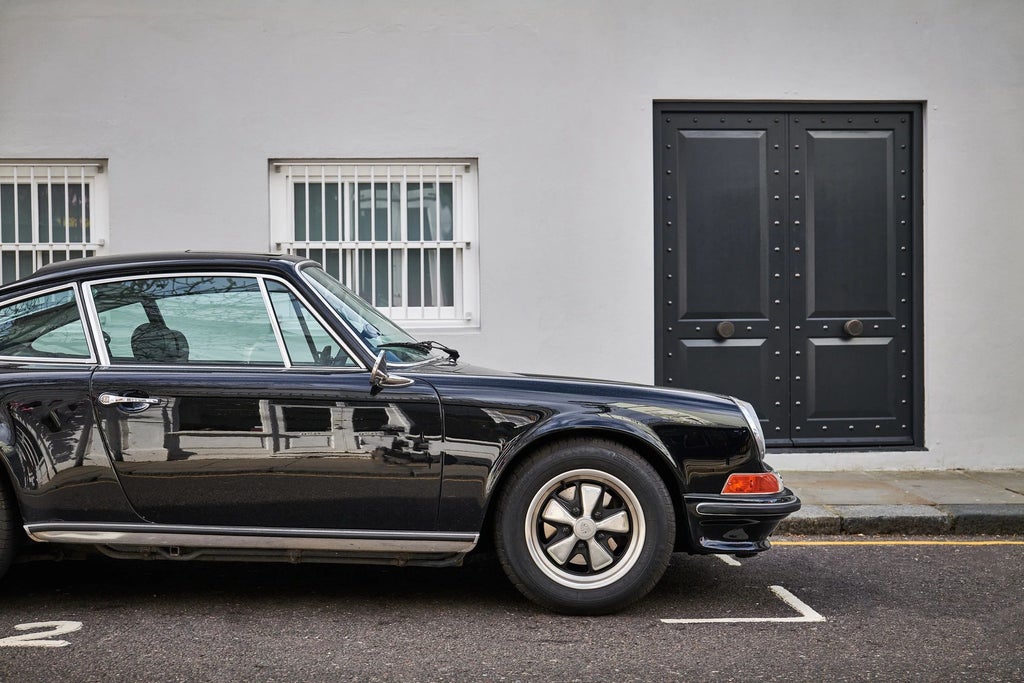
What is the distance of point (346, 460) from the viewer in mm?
4449

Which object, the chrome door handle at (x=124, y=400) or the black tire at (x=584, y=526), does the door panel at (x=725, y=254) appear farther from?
the chrome door handle at (x=124, y=400)

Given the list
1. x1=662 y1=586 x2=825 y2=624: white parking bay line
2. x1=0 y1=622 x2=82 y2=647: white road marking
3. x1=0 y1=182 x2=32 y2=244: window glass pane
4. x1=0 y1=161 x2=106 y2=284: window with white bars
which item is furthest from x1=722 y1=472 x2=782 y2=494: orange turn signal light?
x1=0 y1=182 x2=32 y2=244: window glass pane

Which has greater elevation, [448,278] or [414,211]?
[414,211]

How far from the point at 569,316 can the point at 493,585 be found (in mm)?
3569

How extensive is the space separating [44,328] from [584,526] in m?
2.52

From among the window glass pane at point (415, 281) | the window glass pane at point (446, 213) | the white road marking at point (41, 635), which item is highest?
the window glass pane at point (446, 213)

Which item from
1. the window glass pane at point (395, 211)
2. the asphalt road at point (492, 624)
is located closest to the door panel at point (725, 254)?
the window glass pane at point (395, 211)

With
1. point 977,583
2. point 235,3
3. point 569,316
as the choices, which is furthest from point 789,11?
point 977,583

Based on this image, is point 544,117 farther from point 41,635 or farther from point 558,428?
point 41,635

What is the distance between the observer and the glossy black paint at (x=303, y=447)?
14.6 ft

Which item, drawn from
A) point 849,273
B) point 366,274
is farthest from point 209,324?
point 849,273

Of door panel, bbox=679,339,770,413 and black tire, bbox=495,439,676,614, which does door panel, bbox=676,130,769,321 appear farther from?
black tire, bbox=495,439,676,614

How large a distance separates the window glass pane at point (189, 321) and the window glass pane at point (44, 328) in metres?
0.12

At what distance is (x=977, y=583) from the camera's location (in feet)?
17.4
